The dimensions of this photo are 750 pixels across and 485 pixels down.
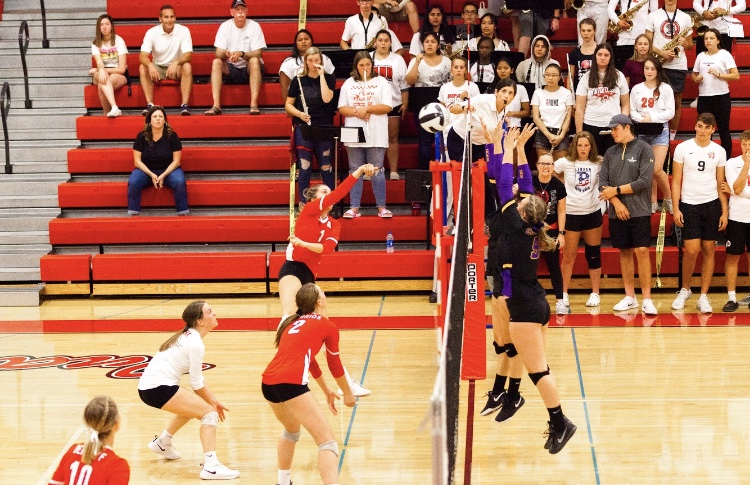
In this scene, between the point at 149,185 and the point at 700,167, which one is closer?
the point at 700,167

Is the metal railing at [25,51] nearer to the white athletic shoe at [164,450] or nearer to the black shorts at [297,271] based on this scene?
the black shorts at [297,271]

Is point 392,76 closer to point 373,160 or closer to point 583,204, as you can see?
point 373,160

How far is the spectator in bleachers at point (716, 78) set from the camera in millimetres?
13766

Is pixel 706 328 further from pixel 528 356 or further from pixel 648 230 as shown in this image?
pixel 528 356

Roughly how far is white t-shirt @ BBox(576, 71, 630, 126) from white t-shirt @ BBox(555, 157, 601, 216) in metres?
1.14

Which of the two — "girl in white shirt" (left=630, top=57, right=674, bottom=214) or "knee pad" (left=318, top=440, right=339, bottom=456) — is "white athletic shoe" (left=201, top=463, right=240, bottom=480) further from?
"girl in white shirt" (left=630, top=57, right=674, bottom=214)

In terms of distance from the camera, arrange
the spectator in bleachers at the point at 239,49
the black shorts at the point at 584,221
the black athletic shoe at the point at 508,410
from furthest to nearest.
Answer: the spectator in bleachers at the point at 239,49 < the black shorts at the point at 584,221 < the black athletic shoe at the point at 508,410

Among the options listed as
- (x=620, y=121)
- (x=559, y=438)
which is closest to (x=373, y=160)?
(x=620, y=121)

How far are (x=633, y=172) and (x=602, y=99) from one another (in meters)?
1.66

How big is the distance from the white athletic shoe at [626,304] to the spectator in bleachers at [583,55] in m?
3.26

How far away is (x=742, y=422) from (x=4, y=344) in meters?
8.22

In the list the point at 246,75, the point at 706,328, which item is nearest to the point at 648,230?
the point at 706,328

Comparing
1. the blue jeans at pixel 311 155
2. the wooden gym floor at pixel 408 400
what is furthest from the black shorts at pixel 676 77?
the blue jeans at pixel 311 155

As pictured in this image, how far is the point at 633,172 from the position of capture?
40.4 ft
